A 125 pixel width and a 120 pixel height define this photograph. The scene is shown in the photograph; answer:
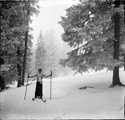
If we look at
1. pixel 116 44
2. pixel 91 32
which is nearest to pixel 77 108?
pixel 91 32

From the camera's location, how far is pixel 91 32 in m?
12.2

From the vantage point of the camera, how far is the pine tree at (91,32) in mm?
12375

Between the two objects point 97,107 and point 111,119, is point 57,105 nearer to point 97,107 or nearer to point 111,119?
point 97,107

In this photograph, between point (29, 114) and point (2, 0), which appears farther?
point (2, 0)

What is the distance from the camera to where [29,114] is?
32.8 feet

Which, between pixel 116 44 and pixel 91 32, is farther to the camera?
pixel 116 44

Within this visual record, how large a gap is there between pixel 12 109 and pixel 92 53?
6.36 meters

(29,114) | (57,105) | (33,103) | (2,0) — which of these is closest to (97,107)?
(57,105)

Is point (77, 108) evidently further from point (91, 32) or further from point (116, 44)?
point (116, 44)

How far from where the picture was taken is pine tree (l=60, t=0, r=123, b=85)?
12.4 m

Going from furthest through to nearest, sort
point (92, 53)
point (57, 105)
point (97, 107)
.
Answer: point (92, 53), point (57, 105), point (97, 107)

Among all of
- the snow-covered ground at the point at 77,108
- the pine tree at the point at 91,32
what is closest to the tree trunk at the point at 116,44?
the pine tree at the point at 91,32

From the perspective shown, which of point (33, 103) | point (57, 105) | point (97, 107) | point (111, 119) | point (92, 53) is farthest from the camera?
point (92, 53)

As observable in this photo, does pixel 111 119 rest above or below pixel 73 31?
below
